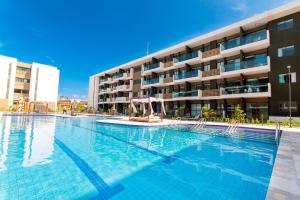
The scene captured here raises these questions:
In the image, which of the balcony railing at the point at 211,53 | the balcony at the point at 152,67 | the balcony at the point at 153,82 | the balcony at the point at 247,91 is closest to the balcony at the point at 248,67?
the balcony at the point at 247,91

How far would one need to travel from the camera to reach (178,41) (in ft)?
96.2

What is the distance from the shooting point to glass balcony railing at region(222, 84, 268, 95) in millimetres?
18975

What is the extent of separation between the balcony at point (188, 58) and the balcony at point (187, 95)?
4744 millimetres

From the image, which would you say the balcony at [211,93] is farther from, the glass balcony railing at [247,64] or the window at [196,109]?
the window at [196,109]

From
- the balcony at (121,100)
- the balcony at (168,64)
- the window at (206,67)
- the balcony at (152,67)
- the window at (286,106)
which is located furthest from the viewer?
the balcony at (121,100)

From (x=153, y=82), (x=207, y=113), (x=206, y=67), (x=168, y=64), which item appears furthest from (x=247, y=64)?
(x=153, y=82)

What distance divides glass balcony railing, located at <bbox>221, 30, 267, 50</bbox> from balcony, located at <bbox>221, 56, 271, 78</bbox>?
2.20 metres

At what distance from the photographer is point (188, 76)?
2603 cm

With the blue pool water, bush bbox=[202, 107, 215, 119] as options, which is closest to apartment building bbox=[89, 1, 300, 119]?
bush bbox=[202, 107, 215, 119]

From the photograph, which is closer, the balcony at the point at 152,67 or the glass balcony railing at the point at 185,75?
the glass balcony railing at the point at 185,75

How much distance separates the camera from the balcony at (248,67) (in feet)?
62.0

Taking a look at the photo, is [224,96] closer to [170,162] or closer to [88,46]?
[170,162]

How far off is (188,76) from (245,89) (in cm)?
827

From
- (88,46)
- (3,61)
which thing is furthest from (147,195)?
(3,61)
